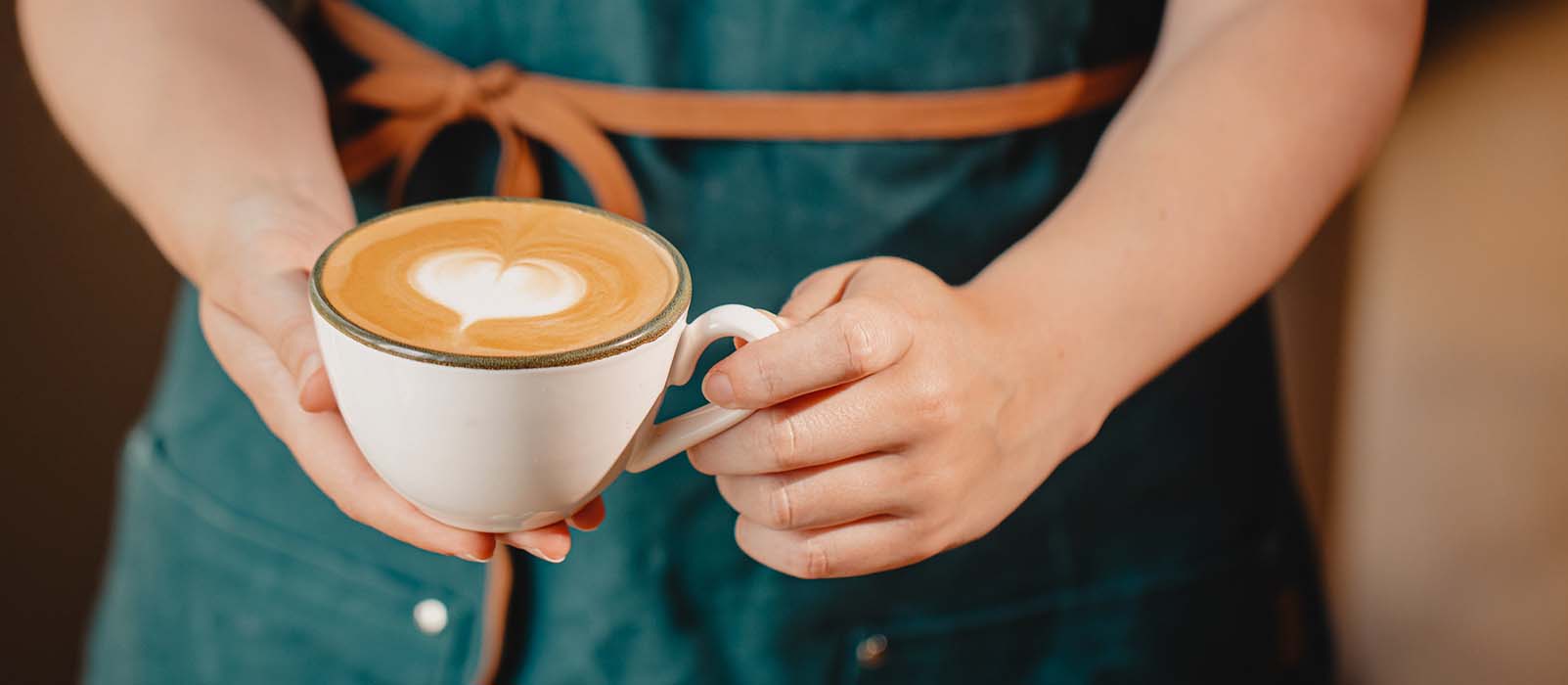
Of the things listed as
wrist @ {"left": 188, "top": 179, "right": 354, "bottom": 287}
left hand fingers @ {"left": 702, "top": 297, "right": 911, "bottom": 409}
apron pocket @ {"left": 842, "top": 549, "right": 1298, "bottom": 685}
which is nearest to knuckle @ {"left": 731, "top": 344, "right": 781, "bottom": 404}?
left hand fingers @ {"left": 702, "top": 297, "right": 911, "bottom": 409}

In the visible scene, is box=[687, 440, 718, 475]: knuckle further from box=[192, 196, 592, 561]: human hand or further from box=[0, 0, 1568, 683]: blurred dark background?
box=[0, 0, 1568, 683]: blurred dark background

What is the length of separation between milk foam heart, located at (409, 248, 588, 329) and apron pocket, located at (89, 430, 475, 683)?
354mm

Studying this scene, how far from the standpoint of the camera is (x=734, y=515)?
869 mm

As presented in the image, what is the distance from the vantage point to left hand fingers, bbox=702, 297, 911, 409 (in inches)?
21.3

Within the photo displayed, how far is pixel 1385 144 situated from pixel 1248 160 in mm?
495

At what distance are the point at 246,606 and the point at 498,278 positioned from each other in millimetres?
495

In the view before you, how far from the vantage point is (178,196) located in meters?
0.72

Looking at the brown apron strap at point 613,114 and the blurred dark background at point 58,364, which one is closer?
the brown apron strap at point 613,114

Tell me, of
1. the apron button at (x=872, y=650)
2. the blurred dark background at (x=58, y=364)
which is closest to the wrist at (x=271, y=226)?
the apron button at (x=872, y=650)

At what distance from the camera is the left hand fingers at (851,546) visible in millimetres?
634

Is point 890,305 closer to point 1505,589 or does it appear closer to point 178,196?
point 178,196

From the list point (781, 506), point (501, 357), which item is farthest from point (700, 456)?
point (501, 357)

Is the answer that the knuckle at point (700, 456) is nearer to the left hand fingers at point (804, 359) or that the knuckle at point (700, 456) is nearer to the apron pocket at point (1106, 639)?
the left hand fingers at point (804, 359)

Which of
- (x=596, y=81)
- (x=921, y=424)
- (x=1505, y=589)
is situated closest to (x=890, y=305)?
(x=921, y=424)
